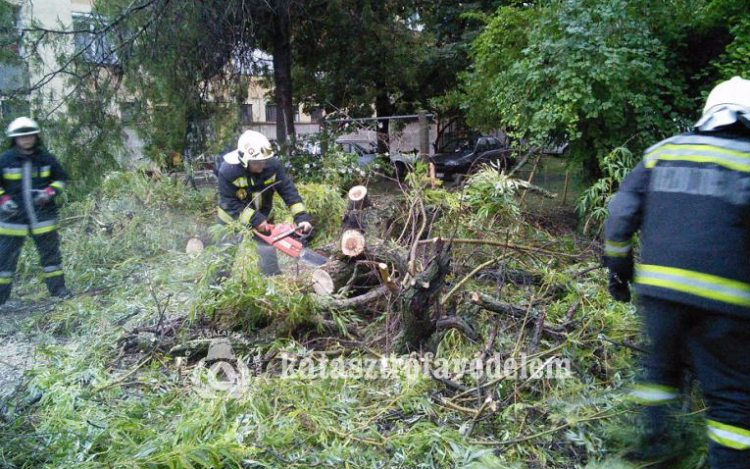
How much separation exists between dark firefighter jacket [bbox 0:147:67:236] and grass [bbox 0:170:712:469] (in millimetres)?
750

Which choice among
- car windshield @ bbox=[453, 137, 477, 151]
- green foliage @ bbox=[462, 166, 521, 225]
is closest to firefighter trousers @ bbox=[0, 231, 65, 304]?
green foliage @ bbox=[462, 166, 521, 225]

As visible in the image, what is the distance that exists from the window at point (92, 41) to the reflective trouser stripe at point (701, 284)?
23.8ft

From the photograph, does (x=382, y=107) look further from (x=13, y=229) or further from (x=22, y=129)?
(x=13, y=229)

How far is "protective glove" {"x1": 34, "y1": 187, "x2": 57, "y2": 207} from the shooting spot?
4.89 m

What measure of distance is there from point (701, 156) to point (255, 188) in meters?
3.61

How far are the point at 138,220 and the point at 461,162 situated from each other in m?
7.17

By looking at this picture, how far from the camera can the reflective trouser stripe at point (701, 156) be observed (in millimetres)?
2035

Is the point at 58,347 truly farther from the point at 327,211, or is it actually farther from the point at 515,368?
the point at 327,211

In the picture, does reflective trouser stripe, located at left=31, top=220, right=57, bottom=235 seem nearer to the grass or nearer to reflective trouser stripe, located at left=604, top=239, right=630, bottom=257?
the grass

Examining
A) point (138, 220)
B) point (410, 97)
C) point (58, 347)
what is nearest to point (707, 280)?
point (58, 347)

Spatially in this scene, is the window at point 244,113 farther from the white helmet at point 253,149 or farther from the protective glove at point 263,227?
the protective glove at point 263,227

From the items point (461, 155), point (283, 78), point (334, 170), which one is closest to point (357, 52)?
point (283, 78)

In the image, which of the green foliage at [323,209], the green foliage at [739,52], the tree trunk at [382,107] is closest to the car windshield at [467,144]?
the tree trunk at [382,107]

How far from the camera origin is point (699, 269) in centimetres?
205
